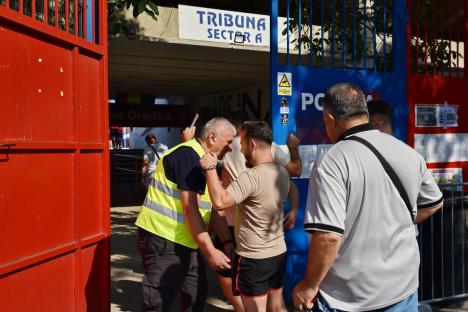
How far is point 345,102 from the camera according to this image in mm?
2379

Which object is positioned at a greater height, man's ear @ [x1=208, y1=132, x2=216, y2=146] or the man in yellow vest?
man's ear @ [x1=208, y1=132, x2=216, y2=146]

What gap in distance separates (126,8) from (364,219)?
538 cm

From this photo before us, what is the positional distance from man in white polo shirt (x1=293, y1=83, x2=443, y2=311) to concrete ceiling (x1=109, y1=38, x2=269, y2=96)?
749 centimetres

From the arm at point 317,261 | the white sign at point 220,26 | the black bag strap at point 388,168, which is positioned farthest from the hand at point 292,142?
the white sign at point 220,26

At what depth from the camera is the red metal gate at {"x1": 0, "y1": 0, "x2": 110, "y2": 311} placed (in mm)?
2740

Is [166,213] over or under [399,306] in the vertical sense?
over

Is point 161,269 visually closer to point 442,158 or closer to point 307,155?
point 307,155

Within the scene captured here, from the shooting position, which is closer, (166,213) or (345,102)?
(345,102)

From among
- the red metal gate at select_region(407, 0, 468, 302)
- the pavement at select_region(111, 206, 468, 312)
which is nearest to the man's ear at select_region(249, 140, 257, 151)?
the pavement at select_region(111, 206, 468, 312)

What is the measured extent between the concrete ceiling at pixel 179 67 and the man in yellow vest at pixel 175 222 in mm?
6089

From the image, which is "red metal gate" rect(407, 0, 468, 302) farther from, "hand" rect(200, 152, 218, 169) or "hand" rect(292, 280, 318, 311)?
"hand" rect(292, 280, 318, 311)

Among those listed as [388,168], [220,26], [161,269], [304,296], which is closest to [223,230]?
[161,269]

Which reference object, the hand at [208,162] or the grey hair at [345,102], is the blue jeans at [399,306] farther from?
the hand at [208,162]

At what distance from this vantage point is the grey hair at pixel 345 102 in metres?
2.38
